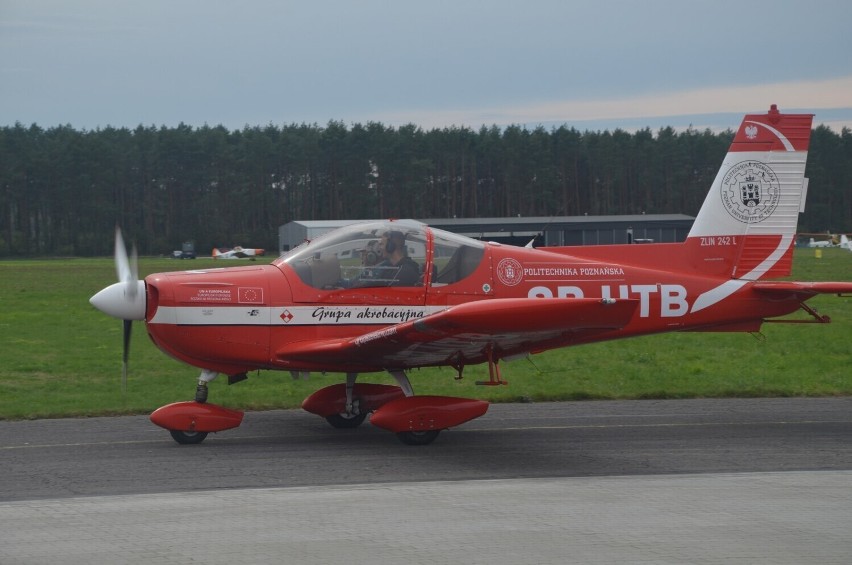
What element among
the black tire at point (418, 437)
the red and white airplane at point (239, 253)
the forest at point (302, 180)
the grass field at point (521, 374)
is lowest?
the grass field at point (521, 374)

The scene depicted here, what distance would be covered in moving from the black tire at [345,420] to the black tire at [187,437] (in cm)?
158

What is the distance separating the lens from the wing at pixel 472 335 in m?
8.32

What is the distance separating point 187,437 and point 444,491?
319 centimetres

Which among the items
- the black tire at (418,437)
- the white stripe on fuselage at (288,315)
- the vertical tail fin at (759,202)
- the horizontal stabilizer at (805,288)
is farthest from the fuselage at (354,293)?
the black tire at (418,437)

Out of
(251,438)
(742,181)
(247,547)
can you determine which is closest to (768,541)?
(247,547)

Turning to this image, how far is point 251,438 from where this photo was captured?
395 inches

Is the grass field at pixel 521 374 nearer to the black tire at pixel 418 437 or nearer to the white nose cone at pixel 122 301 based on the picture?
the white nose cone at pixel 122 301

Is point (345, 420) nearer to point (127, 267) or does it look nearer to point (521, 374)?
point (127, 267)

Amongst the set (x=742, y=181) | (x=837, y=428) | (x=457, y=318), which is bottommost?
(x=837, y=428)

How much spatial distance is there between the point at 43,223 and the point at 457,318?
74.8 metres

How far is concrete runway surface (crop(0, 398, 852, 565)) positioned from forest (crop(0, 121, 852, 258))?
62144 millimetres

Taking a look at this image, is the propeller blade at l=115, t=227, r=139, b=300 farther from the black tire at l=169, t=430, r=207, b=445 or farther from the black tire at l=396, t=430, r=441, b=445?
the black tire at l=396, t=430, r=441, b=445

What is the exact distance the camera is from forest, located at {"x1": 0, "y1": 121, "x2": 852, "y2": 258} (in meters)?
74.4

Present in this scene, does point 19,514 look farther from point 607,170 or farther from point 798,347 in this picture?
point 607,170
